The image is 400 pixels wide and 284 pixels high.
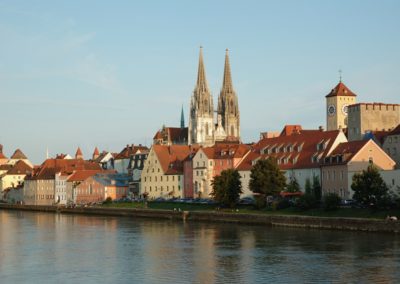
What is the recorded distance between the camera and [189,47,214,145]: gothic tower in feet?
630

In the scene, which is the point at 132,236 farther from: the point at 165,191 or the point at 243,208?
the point at 165,191

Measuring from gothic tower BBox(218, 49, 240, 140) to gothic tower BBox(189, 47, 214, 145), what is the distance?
11.7 feet

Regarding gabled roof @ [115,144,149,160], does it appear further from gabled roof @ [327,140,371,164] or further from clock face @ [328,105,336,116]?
gabled roof @ [327,140,371,164]

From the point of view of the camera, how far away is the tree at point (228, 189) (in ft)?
286

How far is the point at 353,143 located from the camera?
8200 centimetres

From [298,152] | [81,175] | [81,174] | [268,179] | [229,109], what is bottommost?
[268,179]

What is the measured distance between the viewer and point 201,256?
2108 inches

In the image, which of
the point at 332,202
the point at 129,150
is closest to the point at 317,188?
the point at 332,202

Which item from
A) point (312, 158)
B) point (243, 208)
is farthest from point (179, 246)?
point (312, 158)

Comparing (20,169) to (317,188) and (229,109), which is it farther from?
(317,188)

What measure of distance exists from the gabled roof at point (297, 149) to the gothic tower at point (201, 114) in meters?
88.6

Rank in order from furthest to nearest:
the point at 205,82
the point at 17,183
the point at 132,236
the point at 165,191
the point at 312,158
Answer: the point at 205,82 < the point at 17,183 < the point at 165,191 < the point at 312,158 < the point at 132,236

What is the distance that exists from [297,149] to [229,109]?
103 m

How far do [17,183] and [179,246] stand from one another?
12083 centimetres
